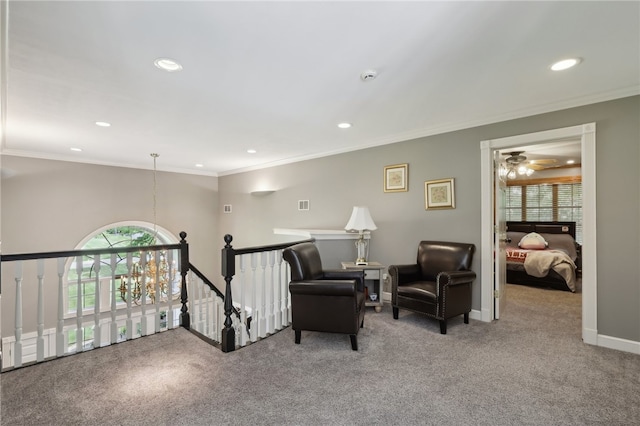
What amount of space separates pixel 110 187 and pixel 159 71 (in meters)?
4.68

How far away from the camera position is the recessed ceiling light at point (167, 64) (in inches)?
82.5

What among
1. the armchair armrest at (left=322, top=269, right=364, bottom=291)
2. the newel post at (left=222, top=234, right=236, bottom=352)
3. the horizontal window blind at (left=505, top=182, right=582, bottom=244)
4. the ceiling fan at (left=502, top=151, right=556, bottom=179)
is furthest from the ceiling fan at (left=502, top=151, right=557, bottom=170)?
the newel post at (left=222, top=234, right=236, bottom=352)

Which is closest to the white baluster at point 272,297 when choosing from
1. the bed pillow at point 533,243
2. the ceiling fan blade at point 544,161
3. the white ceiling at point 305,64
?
the white ceiling at point 305,64

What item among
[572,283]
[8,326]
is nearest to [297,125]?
[572,283]

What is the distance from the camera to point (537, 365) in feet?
7.73

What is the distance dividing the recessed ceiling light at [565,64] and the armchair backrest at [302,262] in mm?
2598

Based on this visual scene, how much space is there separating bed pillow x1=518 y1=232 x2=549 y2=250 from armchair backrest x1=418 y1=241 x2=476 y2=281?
3.29 metres

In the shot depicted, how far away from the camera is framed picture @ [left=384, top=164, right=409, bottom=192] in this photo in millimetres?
4047

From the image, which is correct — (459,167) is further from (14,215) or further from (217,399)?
(14,215)

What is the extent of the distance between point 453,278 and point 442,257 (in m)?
0.54

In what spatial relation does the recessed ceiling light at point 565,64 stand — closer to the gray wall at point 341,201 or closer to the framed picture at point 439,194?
the gray wall at point 341,201

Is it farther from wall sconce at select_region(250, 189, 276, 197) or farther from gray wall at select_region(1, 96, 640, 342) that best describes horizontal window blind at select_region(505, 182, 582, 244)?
wall sconce at select_region(250, 189, 276, 197)

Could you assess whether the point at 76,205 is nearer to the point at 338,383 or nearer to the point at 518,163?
the point at 338,383

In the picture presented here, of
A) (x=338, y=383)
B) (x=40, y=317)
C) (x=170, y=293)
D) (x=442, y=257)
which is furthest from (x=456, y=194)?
(x=40, y=317)
